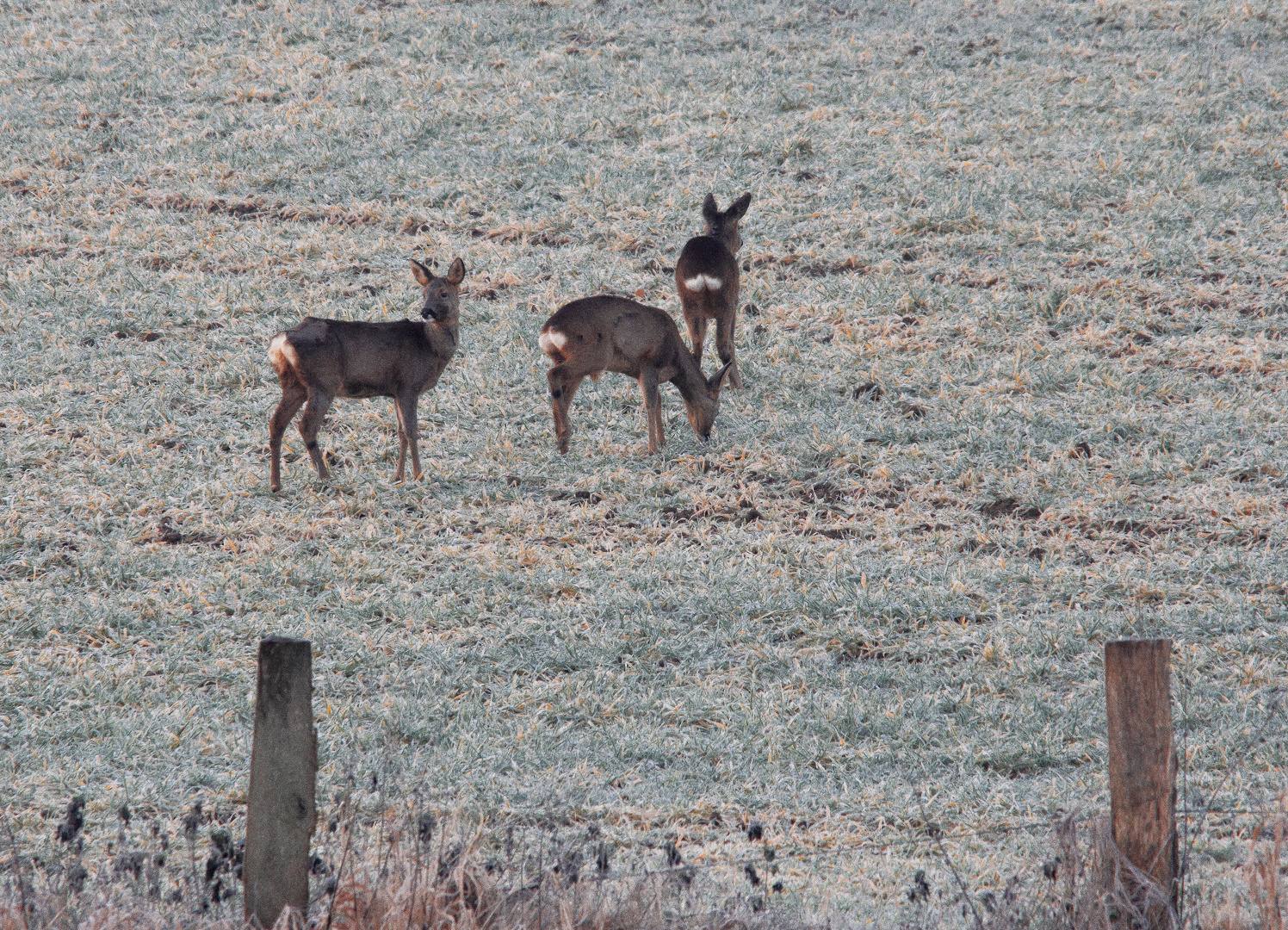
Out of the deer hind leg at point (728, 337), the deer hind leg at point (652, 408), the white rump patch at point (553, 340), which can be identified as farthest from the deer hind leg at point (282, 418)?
the deer hind leg at point (728, 337)

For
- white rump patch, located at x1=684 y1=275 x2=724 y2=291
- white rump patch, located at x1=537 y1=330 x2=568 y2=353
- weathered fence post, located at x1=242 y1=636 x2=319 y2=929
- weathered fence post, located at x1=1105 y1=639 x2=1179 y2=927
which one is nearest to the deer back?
white rump patch, located at x1=537 y1=330 x2=568 y2=353

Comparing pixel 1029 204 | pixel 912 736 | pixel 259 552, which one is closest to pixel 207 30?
pixel 1029 204

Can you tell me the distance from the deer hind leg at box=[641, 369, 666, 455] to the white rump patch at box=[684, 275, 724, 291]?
4.36 ft

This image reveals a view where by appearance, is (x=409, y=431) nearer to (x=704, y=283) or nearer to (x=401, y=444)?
(x=401, y=444)

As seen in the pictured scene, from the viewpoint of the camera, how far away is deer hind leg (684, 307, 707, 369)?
1137 centimetres

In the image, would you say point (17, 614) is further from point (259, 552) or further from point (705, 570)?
point (705, 570)

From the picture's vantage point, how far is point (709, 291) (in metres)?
11.2

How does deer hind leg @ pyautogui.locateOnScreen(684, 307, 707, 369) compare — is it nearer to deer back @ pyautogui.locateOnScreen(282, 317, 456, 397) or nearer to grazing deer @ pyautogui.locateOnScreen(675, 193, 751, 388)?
grazing deer @ pyautogui.locateOnScreen(675, 193, 751, 388)

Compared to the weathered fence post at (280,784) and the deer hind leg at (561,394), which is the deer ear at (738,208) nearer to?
the deer hind leg at (561,394)

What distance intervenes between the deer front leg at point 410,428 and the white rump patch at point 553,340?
109 centimetres

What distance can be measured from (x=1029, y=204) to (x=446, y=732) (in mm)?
11503

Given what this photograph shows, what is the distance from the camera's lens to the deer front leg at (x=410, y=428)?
948 cm

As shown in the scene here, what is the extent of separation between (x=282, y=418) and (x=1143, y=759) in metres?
7.20

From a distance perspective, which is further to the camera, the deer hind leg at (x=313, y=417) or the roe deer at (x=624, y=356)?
the roe deer at (x=624, y=356)
